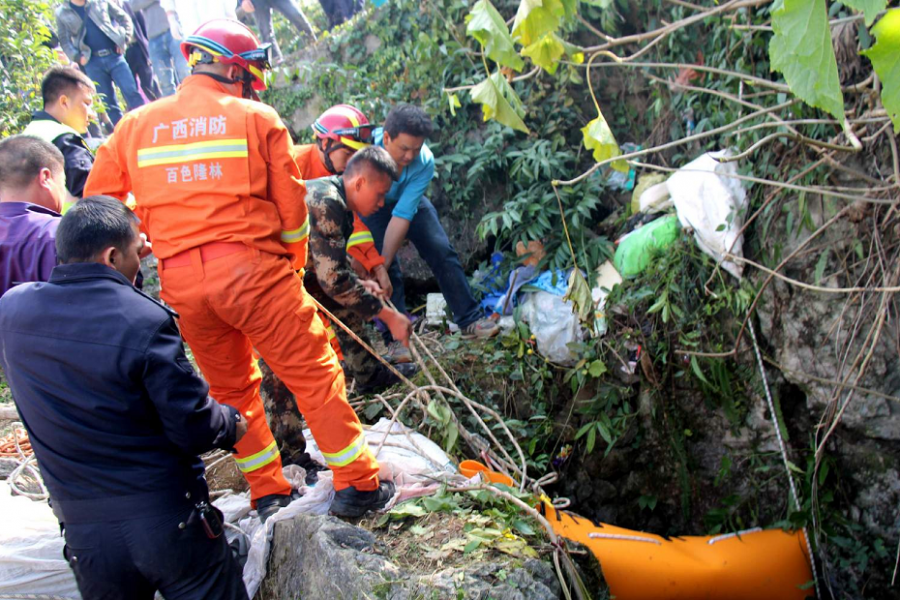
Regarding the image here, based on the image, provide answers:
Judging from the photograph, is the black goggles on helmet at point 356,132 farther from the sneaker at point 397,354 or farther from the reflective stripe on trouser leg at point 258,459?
the reflective stripe on trouser leg at point 258,459

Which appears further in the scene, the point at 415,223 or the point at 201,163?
the point at 415,223

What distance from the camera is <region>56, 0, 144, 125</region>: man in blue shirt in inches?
212

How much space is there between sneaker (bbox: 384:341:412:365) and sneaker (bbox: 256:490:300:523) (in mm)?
1285

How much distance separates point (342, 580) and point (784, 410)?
9.25 feet

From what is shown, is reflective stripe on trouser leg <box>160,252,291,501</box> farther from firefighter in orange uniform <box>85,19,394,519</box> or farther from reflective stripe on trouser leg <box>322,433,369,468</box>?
reflective stripe on trouser leg <box>322,433,369,468</box>

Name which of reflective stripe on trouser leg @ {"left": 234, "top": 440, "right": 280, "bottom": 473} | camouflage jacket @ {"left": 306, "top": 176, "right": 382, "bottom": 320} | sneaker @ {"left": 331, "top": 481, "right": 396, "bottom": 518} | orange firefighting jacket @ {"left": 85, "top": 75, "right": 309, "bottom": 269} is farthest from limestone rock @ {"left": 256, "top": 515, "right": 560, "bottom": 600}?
orange firefighting jacket @ {"left": 85, "top": 75, "right": 309, "bottom": 269}

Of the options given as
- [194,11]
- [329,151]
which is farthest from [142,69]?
[329,151]

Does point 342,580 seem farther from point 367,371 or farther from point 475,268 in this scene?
point 475,268

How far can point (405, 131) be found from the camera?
3738 mm

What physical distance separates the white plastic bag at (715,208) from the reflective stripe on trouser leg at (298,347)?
240cm

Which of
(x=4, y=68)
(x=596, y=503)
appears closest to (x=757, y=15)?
(x=596, y=503)

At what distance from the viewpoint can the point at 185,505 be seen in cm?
184

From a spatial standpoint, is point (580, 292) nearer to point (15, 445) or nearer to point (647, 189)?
point (647, 189)

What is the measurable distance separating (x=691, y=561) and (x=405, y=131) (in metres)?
2.80
